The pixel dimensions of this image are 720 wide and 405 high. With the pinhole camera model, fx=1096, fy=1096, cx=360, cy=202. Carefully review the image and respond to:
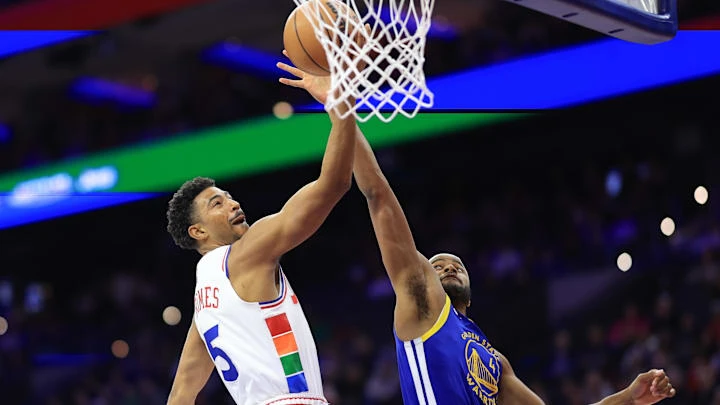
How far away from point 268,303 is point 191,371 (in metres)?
0.63

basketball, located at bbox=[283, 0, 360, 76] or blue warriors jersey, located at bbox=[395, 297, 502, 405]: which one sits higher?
basketball, located at bbox=[283, 0, 360, 76]

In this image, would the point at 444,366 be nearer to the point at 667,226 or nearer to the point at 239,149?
the point at 667,226

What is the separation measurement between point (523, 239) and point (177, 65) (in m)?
6.28

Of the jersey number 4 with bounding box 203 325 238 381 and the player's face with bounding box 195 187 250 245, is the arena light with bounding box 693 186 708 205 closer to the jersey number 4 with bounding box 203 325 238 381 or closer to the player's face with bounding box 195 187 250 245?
the player's face with bounding box 195 187 250 245

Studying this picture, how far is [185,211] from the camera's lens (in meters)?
4.58

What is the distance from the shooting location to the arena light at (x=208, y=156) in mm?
15156

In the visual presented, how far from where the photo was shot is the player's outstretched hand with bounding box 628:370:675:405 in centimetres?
492

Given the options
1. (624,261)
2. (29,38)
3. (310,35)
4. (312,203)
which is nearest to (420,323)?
(312,203)

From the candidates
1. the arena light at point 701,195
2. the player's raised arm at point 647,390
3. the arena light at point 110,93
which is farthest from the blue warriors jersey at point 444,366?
the arena light at point 110,93

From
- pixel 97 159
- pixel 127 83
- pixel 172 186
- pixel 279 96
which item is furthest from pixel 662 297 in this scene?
pixel 127 83

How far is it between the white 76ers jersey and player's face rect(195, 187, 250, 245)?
26 centimetres

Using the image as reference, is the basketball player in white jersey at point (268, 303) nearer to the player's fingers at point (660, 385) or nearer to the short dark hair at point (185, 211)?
the short dark hair at point (185, 211)

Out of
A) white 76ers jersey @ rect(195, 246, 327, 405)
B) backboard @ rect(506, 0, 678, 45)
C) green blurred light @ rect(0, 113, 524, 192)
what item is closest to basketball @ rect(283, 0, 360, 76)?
backboard @ rect(506, 0, 678, 45)

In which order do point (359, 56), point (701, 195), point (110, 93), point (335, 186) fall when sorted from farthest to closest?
point (110, 93)
point (701, 195)
point (335, 186)
point (359, 56)
